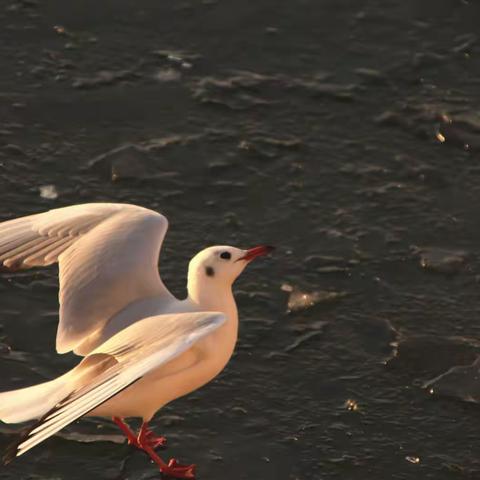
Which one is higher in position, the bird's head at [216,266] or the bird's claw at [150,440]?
the bird's head at [216,266]

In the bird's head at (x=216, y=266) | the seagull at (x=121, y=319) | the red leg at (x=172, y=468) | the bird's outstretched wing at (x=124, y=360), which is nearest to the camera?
the bird's outstretched wing at (x=124, y=360)

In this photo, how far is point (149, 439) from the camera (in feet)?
19.5

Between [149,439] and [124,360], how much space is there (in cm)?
71

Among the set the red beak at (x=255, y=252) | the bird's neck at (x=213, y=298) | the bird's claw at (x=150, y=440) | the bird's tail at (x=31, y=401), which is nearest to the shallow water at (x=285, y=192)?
the bird's claw at (x=150, y=440)

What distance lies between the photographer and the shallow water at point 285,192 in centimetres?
605

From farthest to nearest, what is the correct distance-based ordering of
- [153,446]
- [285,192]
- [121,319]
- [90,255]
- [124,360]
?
[285,192] < [90,255] < [121,319] < [153,446] < [124,360]

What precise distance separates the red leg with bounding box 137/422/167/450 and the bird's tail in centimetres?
45

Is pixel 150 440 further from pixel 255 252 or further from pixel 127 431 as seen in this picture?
pixel 255 252

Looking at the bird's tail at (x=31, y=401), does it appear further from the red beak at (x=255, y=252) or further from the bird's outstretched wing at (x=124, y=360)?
the red beak at (x=255, y=252)

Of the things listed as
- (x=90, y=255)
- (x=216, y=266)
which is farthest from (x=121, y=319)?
(x=216, y=266)

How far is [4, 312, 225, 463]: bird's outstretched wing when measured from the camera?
496 cm

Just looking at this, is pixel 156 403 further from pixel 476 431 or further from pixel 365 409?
pixel 476 431

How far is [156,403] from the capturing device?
5730mm

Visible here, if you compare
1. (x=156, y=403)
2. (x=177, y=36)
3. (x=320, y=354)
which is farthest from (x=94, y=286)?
(x=177, y=36)
